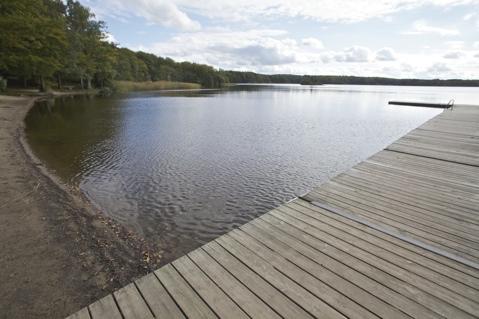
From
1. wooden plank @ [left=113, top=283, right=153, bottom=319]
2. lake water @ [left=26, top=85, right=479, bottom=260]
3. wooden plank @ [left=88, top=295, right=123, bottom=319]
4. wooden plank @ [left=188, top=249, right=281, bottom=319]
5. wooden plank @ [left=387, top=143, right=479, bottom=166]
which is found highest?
wooden plank @ [left=387, top=143, right=479, bottom=166]

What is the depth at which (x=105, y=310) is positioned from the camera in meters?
1.86

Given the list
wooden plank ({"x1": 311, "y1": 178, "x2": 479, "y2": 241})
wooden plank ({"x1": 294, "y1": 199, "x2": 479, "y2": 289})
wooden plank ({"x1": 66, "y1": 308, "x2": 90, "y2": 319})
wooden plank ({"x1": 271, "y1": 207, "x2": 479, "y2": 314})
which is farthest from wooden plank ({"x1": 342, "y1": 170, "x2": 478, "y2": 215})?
wooden plank ({"x1": 66, "y1": 308, "x2": 90, "y2": 319})

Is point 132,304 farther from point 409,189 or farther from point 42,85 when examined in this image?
point 42,85

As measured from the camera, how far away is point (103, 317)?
180 centimetres

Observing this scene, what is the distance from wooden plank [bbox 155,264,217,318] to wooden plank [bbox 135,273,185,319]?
0.03 m

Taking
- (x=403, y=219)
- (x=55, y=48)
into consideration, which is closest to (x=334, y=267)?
(x=403, y=219)

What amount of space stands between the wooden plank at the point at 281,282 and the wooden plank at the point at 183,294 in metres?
0.55

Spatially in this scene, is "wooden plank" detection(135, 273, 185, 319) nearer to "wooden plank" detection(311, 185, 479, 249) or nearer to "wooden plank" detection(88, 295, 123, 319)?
"wooden plank" detection(88, 295, 123, 319)

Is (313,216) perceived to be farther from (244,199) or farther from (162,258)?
(244,199)

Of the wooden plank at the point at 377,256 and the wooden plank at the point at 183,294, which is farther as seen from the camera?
the wooden plank at the point at 377,256

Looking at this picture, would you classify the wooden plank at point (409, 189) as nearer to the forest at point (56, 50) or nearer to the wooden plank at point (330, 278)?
the wooden plank at point (330, 278)

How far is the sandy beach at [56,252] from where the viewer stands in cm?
271

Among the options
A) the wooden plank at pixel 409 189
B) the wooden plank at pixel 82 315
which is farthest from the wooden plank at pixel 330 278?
the wooden plank at pixel 409 189

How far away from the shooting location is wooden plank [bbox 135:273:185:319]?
5.94 feet
